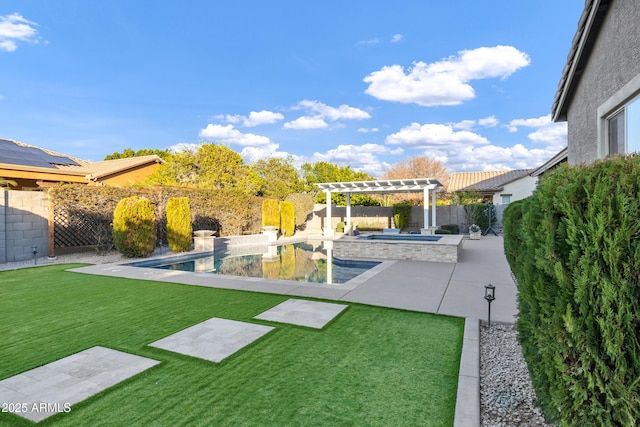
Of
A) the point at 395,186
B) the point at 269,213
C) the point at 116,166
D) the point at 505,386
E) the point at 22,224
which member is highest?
the point at 116,166

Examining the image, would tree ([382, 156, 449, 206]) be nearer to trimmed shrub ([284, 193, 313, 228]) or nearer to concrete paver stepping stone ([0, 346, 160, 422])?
trimmed shrub ([284, 193, 313, 228])

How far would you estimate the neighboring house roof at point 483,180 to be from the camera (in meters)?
34.2

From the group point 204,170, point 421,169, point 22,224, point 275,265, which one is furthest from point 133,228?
point 421,169

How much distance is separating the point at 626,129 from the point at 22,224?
56.8 ft

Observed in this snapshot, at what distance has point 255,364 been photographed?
3.92 m

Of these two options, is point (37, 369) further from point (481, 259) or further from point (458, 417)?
point (481, 259)

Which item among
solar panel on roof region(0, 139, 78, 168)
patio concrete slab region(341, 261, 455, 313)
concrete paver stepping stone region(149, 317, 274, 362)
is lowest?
concrete paver stepping stone region(149, 317, 274, 362)

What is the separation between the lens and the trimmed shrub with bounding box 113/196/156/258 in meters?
12.7

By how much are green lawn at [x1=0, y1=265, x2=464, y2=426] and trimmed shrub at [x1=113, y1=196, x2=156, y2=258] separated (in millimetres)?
5939

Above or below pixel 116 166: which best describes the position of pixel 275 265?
below

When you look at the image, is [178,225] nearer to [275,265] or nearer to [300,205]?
[275,265]

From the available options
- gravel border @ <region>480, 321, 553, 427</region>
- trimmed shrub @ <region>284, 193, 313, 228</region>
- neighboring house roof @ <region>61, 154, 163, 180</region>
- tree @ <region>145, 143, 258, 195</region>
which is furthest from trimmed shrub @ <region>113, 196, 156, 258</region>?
trimmed shrub @ <region>284, 193, 313, 228</region>

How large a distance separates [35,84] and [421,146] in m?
44.7

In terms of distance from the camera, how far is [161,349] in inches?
170
